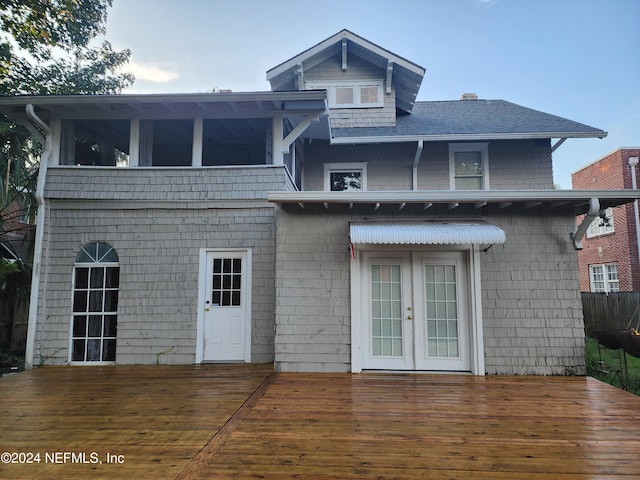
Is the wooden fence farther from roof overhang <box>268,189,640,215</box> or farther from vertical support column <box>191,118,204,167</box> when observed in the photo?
vertical support column <box>191,118,204,167</box>

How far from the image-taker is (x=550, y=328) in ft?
17.4

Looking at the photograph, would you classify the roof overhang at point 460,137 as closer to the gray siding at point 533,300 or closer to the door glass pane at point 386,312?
the gray siding at point 533,300

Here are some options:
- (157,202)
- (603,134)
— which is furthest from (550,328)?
(157,202)

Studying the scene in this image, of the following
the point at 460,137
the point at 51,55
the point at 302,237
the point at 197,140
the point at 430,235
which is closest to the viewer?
the point at 430,235

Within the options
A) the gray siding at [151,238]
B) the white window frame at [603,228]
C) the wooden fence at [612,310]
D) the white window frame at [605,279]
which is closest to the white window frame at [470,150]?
the gray siding at [151,238]

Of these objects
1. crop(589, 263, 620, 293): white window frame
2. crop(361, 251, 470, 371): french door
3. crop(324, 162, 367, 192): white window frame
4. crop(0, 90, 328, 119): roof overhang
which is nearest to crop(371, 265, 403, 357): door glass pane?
crop(361, 251, 470, 371): french door

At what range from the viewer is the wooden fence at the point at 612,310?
9.37 m

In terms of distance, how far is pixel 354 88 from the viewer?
928cm

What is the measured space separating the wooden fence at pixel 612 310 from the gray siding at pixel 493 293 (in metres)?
5.30

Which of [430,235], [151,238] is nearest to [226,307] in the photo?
[151,238]

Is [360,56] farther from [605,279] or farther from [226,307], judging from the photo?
[605,279]

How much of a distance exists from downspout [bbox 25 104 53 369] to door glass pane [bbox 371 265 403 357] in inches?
229

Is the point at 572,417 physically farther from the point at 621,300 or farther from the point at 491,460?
the point at 621,300

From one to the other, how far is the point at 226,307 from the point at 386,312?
9.23ft
